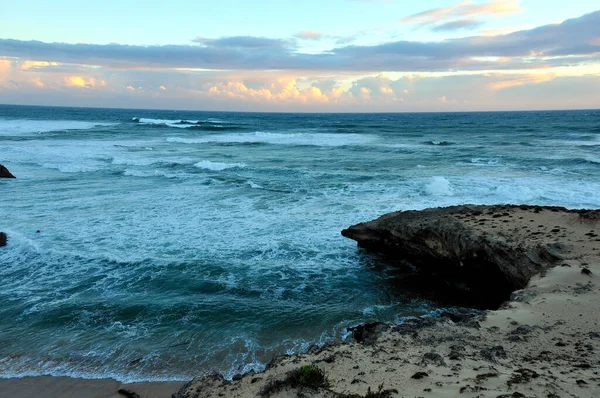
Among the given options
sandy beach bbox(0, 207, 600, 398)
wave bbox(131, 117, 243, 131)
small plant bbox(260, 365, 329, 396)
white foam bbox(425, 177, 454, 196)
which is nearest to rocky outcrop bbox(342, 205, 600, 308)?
sandy beach bbox(0, 207, 600, 398)

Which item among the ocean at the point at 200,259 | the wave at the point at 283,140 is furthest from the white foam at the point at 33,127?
the ocean at the point at 200,259

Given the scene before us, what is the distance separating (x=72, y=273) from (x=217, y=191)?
1010 cm

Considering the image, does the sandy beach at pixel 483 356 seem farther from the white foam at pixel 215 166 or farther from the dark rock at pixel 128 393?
the white foam at pixel 215 166

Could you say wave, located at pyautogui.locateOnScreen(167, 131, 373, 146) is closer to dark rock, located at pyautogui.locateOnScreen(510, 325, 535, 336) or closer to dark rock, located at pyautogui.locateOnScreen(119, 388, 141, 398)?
dark rock, located at pyautogui.locateOnScreen(510, 325, 535, 336)

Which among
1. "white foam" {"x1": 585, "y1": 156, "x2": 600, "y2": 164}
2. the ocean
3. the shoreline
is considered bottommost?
the shoreline

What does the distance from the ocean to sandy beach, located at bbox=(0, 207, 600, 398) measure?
1.20 m

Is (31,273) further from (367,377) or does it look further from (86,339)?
(367,377)

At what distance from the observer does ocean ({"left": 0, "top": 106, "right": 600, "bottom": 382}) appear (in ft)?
26.3

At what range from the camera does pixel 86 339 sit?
8.23 metres

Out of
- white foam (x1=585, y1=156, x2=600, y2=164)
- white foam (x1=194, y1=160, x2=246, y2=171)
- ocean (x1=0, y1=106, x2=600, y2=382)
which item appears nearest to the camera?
ocean (x1=0, y1=106, x2=600, y2=382)

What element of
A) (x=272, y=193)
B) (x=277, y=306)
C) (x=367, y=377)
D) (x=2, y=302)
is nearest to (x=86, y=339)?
(x=2, y=302)

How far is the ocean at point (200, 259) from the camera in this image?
801 centimetres

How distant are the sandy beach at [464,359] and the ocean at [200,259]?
3.94ft

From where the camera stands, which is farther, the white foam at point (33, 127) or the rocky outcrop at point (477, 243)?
the white foam at point (33, 127)
